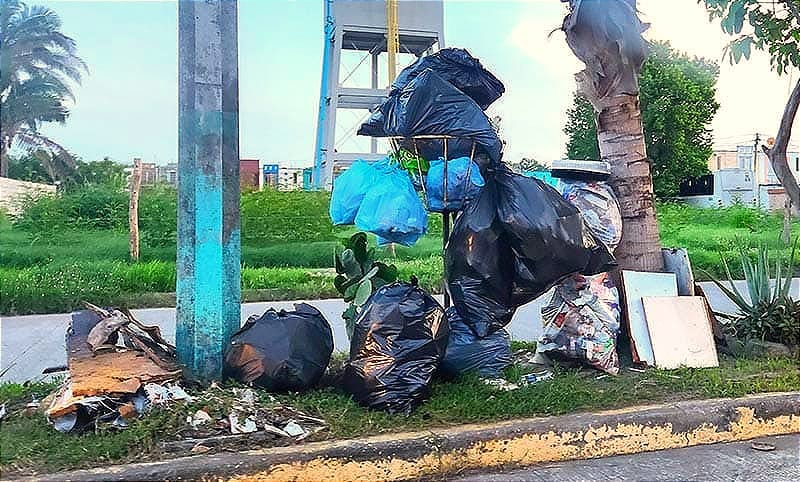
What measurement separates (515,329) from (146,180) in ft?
22.0

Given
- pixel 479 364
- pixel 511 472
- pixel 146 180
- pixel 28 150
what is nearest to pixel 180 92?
pixel 479 364

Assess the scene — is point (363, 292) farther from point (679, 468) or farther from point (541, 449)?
point (679, 468)

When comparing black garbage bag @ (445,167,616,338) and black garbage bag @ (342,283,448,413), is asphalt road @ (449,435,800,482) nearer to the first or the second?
black garbage bag @ (342,283,448,413)

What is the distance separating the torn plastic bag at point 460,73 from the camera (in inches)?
145

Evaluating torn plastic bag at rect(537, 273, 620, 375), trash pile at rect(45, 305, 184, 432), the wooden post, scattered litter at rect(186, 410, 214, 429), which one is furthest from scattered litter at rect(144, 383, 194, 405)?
the wooden post

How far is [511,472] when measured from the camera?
2.87m

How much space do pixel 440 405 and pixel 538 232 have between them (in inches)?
35.9

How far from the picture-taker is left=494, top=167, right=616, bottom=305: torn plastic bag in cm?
329

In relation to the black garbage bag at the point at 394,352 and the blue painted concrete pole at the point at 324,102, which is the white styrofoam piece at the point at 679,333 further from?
the blue painted concrete pole at the point at 324,102

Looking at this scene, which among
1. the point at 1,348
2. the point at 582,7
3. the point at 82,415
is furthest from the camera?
the point at 1,348

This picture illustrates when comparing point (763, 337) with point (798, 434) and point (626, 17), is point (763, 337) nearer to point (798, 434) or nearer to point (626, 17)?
point (798, 434)

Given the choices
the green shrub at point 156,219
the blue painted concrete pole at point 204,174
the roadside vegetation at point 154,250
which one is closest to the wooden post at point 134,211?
the roadside vegetation at point 154,250

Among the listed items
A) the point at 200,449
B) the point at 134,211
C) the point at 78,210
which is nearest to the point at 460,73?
the point at 200,449

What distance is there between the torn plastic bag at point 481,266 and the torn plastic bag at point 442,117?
23 cm
